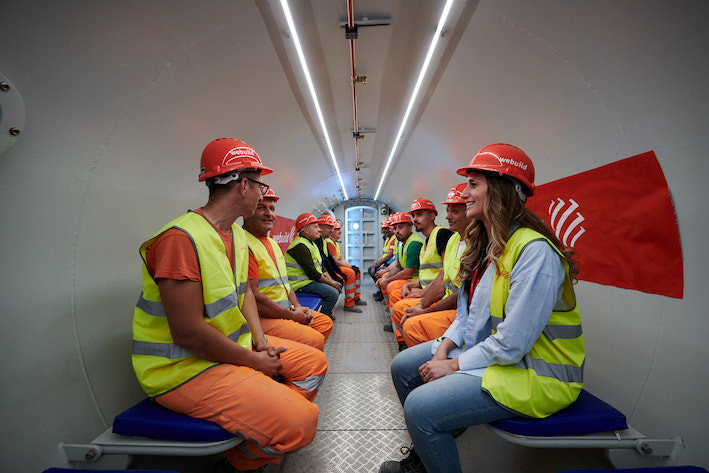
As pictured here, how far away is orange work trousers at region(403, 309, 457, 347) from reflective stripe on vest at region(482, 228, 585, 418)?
1.15 m

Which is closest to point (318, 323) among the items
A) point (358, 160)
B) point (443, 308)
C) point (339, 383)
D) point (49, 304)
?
point (339, 383)

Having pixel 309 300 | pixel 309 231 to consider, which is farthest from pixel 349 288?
pixel 309 300

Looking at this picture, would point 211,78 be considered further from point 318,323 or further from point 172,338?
point 318,323

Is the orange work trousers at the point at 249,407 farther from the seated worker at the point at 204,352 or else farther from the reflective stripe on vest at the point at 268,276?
the reflective stripe on vest at the point at 268,276

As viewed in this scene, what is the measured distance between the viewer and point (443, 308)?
2.87m

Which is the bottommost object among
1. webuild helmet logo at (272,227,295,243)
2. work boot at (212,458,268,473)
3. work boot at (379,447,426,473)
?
work boot at (212,458,268,473)

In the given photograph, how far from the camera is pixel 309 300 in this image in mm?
4121

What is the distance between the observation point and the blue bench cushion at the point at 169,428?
4.30ft

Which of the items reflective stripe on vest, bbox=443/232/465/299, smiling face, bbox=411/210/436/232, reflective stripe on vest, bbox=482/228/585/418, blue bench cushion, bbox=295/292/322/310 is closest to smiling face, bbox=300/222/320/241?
blue bench cushion, bbox=295/292/322/310

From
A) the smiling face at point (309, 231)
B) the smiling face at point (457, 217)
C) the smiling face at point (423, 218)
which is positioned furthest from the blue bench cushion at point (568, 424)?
the smiling face at point (309, 231)

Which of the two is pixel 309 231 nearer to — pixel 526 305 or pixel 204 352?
pixel 204 352

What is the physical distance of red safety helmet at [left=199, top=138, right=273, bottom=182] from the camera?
68.1 inches

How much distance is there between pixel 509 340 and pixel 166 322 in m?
1.72

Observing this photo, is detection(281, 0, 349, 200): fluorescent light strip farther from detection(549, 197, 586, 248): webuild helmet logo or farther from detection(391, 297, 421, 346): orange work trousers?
detection(391, 297, 421, 346): orange work trousers
